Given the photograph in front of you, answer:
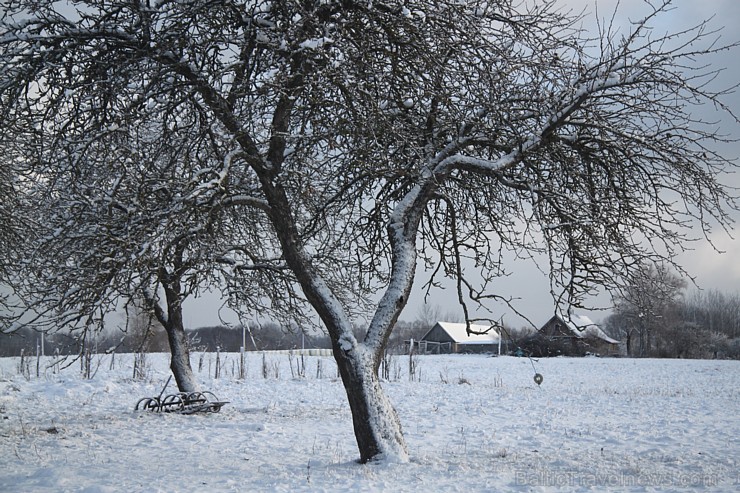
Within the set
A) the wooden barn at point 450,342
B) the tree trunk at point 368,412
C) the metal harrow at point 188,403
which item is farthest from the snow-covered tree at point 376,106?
the wooden barn at point 450,342

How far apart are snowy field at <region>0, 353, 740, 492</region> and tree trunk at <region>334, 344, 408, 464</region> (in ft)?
0.69

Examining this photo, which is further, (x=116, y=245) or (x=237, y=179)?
(x=237, y=179)

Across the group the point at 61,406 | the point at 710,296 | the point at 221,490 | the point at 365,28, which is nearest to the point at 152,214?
the point at 221,490

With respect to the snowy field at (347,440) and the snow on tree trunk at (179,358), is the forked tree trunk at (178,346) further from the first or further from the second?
the snowy field at (347,440)

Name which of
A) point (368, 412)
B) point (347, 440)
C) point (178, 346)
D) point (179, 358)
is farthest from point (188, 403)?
point (368, 412)

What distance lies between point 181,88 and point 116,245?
7.07 feet

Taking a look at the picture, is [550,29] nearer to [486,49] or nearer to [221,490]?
[486,49]

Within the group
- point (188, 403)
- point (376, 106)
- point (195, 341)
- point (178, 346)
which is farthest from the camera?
point (195, 341)

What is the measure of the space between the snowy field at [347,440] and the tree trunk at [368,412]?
0.69 ft

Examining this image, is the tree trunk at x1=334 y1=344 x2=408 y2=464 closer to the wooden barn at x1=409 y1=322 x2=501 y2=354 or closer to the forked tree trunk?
the forked tree trunk

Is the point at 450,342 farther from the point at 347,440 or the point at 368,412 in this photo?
the point at 368,412

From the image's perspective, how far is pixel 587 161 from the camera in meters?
7.71

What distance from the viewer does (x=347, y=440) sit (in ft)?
28.8

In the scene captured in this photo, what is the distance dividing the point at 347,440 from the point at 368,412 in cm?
252
